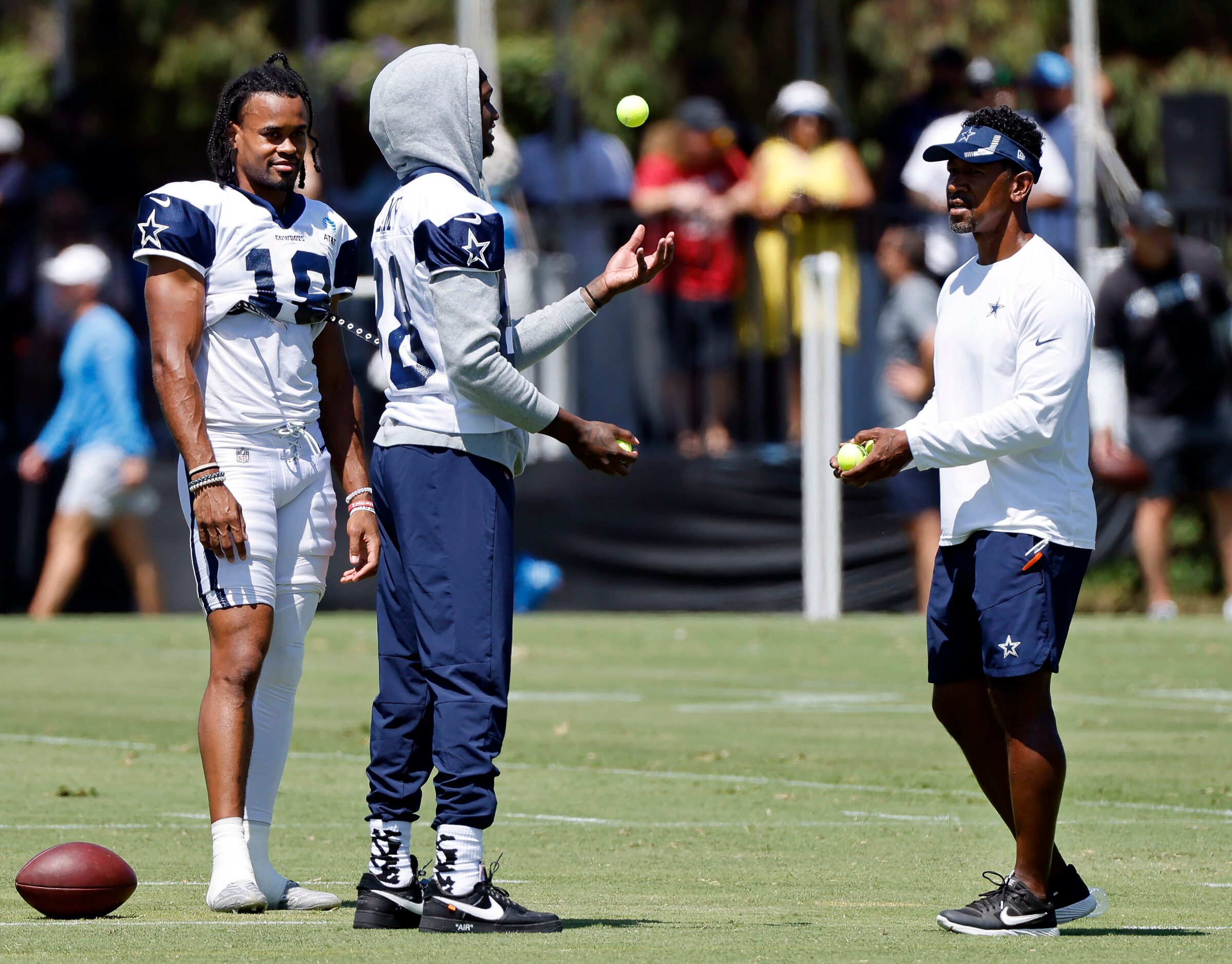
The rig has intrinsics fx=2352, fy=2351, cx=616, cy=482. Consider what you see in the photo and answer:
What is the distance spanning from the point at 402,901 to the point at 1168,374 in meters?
11.2

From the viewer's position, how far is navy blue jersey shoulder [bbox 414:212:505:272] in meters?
6.11

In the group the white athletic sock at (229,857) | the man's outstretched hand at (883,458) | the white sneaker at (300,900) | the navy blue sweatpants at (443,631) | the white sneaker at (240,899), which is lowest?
the white sneaker at (300,900)

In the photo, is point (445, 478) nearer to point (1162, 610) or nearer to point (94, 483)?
point (94, 483)

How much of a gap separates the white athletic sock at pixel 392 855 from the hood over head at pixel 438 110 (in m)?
1.75

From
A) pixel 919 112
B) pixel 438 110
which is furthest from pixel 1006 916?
pixel 919 112

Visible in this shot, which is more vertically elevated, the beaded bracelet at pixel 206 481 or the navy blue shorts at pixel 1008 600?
the beaded bracelet at pixel 206 481

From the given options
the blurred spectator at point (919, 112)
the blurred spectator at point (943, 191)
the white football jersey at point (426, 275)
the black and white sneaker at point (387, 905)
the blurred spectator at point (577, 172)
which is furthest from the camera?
the blurred spectator at point (577, 172)

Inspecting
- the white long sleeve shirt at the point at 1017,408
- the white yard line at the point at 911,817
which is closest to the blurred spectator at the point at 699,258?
the white yard line at the point at 911,817

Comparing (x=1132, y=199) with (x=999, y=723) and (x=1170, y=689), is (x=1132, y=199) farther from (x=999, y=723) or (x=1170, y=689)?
(x=999, y=723)

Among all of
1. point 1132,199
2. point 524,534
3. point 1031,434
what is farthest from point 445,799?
point 1132,199

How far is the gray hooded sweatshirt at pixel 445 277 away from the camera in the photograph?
20.1 feet

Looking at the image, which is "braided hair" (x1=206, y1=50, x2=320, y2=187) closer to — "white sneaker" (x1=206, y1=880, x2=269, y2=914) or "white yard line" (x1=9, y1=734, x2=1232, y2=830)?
"white sneaker" (x1=206, y1=880, x2=269, y2=914)

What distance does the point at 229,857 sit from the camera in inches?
252

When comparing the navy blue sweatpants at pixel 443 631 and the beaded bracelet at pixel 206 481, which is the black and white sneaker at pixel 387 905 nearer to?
the navy blue sweatpants at pixel 443 631
